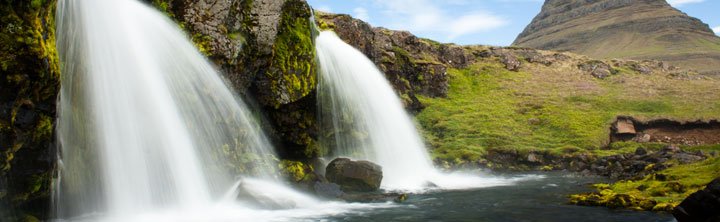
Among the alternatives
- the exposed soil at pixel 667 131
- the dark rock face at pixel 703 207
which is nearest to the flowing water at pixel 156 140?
the dark rock face at pixel 703 207

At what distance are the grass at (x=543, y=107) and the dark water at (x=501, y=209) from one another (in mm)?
16425

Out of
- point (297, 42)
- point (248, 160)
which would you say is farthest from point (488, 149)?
point (248, 160)

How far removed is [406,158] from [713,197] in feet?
82.8

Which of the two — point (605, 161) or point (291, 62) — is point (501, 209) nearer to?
point (291, 62)

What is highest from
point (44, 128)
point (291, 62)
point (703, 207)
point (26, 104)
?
point (291, 62)

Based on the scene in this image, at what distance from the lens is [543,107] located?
57.8 m

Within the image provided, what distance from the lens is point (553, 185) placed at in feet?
91.5

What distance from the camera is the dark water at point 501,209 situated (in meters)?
17.5

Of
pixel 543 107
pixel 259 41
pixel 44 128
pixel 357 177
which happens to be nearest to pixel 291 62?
pixel 259 41

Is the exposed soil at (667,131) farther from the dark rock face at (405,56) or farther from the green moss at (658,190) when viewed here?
the green moss at (658,190)

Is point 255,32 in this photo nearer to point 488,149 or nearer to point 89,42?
point 89,42

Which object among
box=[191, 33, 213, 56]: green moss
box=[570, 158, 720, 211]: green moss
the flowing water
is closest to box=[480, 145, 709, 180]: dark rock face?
box=[570, 158, 720, 211]: green moss

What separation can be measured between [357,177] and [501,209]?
767 cm

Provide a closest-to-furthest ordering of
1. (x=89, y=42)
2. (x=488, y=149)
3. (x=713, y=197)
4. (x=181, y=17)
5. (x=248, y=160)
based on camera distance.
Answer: (x=713, y=197) < (x=89, y=42) < (x=181, y=17) < (x=248, y=160) < (x=488, y=149)
